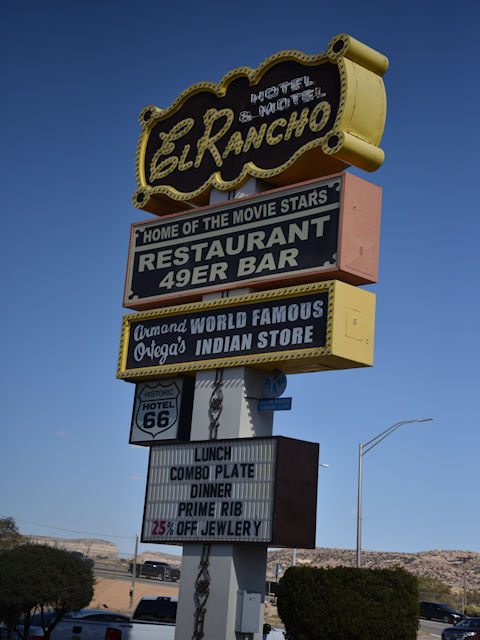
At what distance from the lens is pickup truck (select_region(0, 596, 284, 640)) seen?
65.2ft

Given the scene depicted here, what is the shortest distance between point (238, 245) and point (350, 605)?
800 centimetres

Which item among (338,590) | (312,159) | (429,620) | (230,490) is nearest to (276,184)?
(312,159)

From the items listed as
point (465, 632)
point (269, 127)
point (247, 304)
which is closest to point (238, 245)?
point (247, 304)

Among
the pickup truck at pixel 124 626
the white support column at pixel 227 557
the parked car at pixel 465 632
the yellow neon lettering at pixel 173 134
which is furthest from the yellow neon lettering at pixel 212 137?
the parked car at pixel 465 632

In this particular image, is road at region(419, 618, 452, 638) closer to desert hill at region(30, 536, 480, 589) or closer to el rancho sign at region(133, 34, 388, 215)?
el rancho sign at region(133, 34, 388, 215)

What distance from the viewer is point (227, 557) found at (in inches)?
728

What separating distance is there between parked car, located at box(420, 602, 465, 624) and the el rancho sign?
32.5 m

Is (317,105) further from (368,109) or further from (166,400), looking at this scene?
(166,400)

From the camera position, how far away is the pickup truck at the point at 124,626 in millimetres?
19859

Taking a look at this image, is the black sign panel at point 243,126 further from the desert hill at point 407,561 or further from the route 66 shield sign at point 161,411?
the desert hill at point 407,561

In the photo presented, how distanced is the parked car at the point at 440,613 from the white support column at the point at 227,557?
104 feet

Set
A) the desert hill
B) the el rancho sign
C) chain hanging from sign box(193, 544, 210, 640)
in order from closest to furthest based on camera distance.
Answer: chain hanging from sign box(193, 544, 210, 640), the el rancho sign, the desert hill

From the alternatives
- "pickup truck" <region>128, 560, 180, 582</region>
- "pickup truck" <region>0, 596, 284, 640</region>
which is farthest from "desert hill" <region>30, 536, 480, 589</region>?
"pickup truck" <region>0, 596, 284, 640</region>

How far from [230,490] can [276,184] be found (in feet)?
→ 22.8
